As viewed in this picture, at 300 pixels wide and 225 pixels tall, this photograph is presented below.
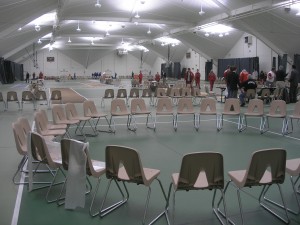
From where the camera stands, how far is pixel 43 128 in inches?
261

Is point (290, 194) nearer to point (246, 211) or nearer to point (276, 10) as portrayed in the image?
point (246, 211)

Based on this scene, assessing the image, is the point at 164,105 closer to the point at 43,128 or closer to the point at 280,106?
the point at 280,106

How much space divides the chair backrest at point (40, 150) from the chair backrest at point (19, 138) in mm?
407

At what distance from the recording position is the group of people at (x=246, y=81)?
12516 mm

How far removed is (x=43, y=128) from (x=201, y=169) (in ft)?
13.7

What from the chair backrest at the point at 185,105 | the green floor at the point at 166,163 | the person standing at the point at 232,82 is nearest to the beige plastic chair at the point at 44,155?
the green floor at the point at 166,163

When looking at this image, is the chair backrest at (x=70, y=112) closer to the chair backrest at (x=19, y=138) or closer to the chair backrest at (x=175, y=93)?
the chair backrest at (x=19, y=138)

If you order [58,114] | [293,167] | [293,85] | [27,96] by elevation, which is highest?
[293,85]

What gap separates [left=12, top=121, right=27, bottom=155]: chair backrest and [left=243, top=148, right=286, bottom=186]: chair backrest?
3357mm

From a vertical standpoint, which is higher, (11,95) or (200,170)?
(11,95)

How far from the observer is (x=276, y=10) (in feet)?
55.8

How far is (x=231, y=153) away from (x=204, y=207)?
9.02 feet

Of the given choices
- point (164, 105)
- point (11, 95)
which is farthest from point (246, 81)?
point (11, 95)

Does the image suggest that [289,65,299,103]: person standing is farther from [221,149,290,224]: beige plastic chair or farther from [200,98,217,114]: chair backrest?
[221,149,290,224]: beige plastic chair
